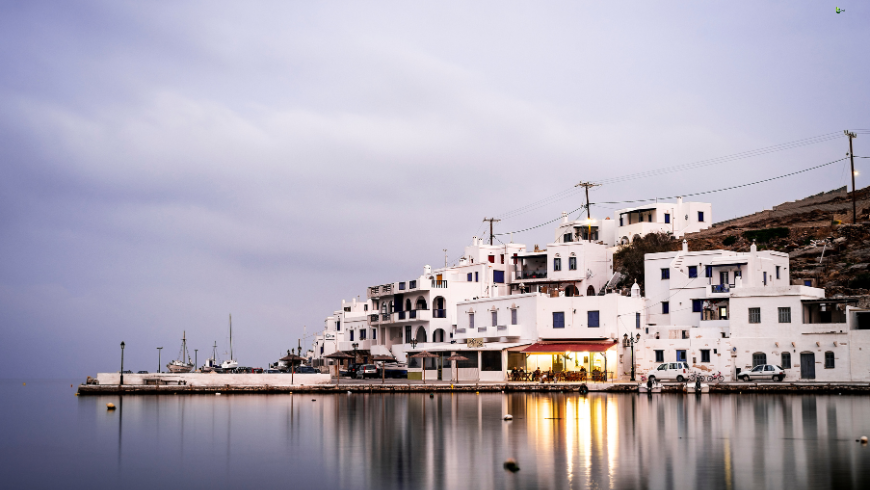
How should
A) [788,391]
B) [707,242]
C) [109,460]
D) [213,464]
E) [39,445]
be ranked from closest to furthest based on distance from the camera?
[213,464] → [109,460] → [39,445] → [788,391] → [707,242]

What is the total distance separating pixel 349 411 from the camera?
153 feet

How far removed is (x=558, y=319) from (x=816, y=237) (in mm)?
34497

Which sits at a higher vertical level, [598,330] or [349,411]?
[598,330]

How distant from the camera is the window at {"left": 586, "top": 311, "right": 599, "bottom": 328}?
6216cm

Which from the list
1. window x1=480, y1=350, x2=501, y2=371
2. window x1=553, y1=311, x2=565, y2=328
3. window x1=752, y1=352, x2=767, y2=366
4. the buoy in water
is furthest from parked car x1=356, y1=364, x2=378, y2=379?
the buoy in water

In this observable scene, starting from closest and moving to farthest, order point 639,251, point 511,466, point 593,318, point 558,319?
point 511,466, point 593,318, point 558,319, point 639,251

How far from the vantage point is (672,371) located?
57.0 m

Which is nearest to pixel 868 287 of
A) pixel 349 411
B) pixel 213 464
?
pixel 349 411

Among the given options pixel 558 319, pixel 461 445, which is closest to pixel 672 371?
pixel 558 319

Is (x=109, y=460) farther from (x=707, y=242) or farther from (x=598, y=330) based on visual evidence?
(x=707, y=242)

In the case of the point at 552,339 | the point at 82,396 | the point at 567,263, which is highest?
the point at 567,263

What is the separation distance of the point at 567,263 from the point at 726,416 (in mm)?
40986

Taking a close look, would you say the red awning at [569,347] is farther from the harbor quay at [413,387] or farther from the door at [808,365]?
the door at [808,365]

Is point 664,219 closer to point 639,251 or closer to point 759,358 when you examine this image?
point 639,251
